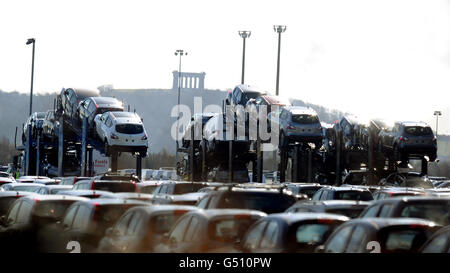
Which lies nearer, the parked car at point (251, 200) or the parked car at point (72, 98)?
the parked car at point (251, 200)

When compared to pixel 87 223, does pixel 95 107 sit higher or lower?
higher

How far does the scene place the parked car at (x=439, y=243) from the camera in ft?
28.7

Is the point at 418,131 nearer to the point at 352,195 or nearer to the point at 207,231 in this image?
the point at 352,195

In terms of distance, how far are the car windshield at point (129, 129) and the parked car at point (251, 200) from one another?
36018 mm

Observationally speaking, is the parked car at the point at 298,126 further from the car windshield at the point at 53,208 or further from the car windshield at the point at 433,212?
the car windshield at the point at 433,212

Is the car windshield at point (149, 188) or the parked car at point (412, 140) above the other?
the parked car at point (412, 140)

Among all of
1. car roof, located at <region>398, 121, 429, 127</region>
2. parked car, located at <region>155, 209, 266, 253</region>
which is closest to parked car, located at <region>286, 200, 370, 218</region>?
parked car, located at <region>155, 209, 266, 253</region>

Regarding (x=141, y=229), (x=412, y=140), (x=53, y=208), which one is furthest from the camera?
(x=412, y=140)

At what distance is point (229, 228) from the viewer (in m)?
11.6

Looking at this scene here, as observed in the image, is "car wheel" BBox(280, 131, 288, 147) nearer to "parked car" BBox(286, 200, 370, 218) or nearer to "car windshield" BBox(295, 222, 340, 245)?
"parked car" BBox(286, 200, 370, 218)

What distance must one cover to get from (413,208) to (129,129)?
38921 millimetres

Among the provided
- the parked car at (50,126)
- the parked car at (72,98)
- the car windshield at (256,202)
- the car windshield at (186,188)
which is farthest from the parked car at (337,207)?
the parked car at (50,126)

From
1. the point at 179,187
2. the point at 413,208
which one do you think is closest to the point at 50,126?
the point at 179,187

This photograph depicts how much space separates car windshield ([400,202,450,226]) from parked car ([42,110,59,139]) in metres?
48.7
